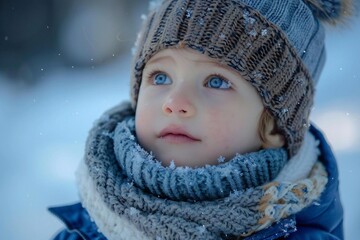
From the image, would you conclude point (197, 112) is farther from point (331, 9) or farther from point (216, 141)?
point (331, 9)

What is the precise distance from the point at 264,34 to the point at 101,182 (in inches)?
21.5

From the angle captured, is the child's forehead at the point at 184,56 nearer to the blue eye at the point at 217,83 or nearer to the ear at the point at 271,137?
the blue eye at the point at 217,83

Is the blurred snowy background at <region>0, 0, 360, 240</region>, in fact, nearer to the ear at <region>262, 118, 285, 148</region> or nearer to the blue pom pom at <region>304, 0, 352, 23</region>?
the blue pom pom at <region>304, 0, 352, 23</region>

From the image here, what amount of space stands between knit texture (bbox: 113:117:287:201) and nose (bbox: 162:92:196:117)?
5.1 inches

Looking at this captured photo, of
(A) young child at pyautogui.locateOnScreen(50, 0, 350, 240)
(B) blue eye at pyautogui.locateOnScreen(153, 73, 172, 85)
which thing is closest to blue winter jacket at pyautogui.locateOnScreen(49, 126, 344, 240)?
(A) young child at pyautogui.locateOnScreen(50, 0, 350, 240)

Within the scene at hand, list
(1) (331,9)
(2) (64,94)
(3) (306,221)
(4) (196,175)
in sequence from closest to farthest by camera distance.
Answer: (4) (196,175)
(3) (306,221)
(1) (331,9)
(2) (64,94)

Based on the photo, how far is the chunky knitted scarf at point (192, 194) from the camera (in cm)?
141

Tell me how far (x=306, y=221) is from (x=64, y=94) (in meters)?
2.65

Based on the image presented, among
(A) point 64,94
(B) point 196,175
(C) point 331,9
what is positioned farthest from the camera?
(A) point 64,94

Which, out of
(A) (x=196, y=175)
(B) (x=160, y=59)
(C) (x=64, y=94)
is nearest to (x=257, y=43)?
(B) (x=160, y=59)

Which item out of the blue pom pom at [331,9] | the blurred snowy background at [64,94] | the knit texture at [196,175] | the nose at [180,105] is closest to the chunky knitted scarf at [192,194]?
the knit texture at [196,175]

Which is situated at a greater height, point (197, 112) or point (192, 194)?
point (197, 112)

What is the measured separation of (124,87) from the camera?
383 cm

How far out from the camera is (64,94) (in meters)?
3.94
